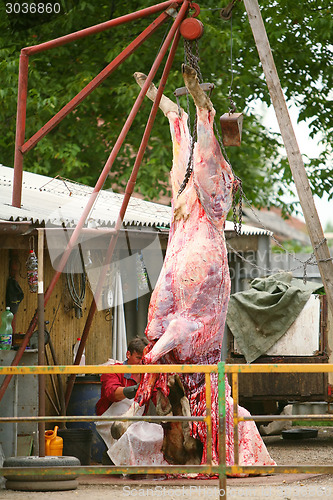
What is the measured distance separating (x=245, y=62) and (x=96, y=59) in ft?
10.6

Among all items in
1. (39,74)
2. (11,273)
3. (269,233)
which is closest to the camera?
(11,273)

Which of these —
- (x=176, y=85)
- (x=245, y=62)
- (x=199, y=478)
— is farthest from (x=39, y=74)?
(x=199, y=478)

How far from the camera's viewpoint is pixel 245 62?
16281 millimetres

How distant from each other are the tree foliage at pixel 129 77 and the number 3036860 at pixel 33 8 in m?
0.15

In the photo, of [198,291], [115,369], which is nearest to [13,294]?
[198,291]

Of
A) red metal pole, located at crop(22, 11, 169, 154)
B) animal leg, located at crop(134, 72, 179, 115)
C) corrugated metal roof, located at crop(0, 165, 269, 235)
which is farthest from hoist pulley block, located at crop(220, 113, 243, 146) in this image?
corrugated metal roof, located at crop(0, 165, 269, 235)

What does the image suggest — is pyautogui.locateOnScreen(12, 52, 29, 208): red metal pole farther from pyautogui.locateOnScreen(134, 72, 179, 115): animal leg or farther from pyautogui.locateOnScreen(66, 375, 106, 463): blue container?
pyautogui.locateOnScreen(66, 375, 106, 463): blue container

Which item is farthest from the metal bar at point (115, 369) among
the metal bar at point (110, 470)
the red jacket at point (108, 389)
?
the red jacket at point (108, 389)

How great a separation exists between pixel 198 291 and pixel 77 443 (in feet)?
7.45

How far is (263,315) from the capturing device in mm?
11047

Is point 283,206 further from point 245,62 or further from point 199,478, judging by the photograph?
point 199,478

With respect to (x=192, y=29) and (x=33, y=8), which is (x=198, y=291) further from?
(x=33, y=8)

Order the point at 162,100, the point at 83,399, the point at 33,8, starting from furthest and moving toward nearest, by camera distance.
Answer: the point at 33,8
the point at 83,399
the point at 162,100

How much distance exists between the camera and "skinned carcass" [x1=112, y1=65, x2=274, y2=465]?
7219mm
